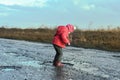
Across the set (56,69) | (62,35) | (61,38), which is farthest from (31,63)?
(56,69)

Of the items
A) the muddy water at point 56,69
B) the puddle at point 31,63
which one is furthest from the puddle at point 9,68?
the puddle at point 31,63

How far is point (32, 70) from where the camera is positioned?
1362 centimetres

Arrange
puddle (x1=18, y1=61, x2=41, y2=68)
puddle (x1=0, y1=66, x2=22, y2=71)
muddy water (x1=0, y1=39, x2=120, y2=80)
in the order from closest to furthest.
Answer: muddy water (x1=0, y1=39, x2=120, y2=80) → puddle (x1=0, y1=66, x2=22, y2=71) → puddle (x1=18, y1=61, x2=41, y2=68)

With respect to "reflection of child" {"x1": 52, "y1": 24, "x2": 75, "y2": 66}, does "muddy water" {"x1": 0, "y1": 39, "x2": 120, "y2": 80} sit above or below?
below

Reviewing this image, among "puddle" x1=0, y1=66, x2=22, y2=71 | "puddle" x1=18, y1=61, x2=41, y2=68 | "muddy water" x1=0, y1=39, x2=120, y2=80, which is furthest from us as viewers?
"puddle" x1=18, y1=61, x2=41, y2=68

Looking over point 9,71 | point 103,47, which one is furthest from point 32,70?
point 103,47

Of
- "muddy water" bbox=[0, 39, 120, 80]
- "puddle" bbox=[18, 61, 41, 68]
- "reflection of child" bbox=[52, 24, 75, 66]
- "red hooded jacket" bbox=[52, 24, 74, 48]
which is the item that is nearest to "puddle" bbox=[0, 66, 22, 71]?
"muddy water" bbox=[0, 39, 120, 80]

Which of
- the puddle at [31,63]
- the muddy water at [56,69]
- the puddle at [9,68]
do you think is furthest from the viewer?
the puddle at [31,63]

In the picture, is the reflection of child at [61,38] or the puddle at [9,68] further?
the reflection of child at [61,38]

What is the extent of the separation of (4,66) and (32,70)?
1.51 meters

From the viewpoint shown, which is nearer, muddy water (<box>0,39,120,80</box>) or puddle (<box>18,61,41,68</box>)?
muddy water (<box>0,39,120,80</box>)

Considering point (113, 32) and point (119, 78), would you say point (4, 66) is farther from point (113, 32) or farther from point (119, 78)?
point (113, 32)

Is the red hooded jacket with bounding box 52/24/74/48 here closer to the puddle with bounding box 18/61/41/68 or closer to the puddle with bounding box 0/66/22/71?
the puddle with bounding box 18/61/41/68

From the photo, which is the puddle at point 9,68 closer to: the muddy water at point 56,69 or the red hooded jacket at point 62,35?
the muddy water at point 56,69
